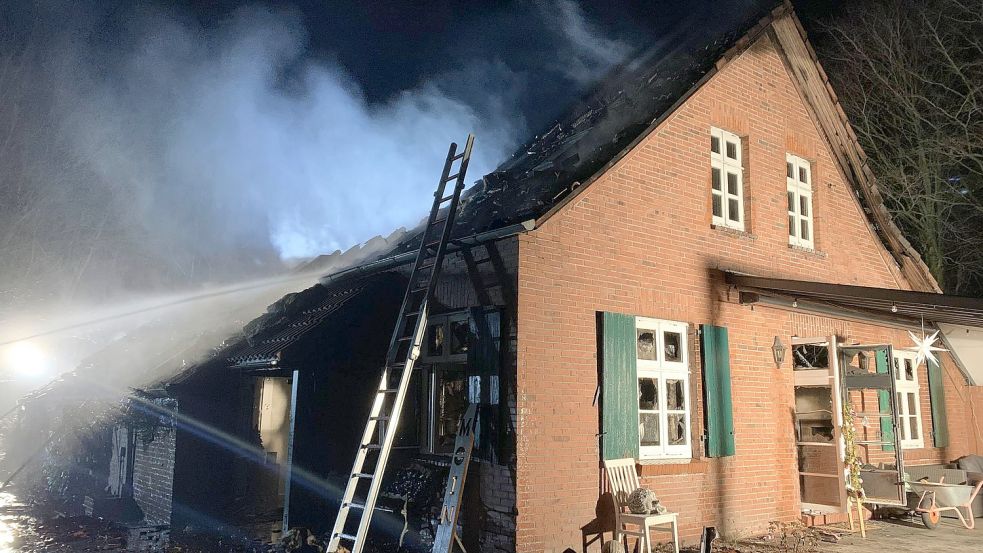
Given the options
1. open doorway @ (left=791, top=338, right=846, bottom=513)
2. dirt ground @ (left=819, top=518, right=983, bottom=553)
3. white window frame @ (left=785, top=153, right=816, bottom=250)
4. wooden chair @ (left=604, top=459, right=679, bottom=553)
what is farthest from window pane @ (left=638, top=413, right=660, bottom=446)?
white window frame @ (left=785, top=153, right=816, bottom=250)

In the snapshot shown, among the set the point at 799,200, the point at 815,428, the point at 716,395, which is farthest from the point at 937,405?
the point at 716,395

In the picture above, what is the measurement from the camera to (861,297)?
8.57m

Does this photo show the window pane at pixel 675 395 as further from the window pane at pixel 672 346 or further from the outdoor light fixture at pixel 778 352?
the outdoor light fixture at pixel 778 352

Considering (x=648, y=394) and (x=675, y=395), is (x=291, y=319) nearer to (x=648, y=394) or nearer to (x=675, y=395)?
(x=648, y=394)

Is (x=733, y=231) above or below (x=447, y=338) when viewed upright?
above

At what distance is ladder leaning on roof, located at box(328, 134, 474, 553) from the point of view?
21.1ft

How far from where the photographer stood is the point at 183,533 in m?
9.30

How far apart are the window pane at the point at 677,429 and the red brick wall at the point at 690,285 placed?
18cm

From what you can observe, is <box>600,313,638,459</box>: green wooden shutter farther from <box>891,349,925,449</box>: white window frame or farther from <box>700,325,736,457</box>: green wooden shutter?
<box>891,349,925,449</box>: white window frame

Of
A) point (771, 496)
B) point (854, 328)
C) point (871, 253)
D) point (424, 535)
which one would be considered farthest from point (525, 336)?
point (871, 253)


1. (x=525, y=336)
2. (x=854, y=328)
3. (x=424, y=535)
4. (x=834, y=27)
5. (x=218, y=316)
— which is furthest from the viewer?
(x=834, y=27)

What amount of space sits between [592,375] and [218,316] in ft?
27.7

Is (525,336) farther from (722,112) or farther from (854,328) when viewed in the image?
(854,328)

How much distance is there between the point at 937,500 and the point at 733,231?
4.95 m
